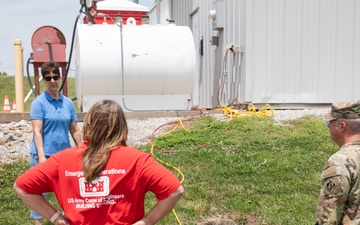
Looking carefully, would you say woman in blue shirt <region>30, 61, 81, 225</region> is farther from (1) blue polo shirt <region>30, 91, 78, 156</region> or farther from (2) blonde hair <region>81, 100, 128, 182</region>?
(2) blonde hair <region>81, 100, 128, 182</region>

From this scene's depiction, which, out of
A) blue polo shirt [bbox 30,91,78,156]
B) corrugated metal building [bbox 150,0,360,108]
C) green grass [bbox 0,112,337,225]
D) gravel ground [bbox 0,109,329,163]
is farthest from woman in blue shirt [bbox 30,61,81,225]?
corrugated metal building [bbox 150,0,360,108]

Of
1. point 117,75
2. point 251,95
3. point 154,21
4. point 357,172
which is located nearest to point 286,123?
point 251,95

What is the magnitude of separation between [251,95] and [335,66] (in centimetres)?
195

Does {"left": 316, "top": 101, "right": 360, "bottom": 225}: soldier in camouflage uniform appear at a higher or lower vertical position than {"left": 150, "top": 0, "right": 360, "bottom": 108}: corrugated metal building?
lower

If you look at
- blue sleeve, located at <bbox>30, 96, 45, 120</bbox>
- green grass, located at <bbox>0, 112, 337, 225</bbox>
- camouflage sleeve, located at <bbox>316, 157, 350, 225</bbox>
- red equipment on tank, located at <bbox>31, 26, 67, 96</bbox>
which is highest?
red equipment on tank, located at <bbox>31, 26, 67, 96</bbox>

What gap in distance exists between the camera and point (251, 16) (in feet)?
36.0

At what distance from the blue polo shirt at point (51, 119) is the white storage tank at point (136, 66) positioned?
5350 mm

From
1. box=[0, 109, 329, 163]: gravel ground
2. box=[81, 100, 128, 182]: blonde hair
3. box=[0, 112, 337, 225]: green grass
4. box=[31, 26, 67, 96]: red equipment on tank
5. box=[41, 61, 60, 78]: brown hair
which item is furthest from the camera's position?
box=[31, 26, 67, 96]: red equipment on tank

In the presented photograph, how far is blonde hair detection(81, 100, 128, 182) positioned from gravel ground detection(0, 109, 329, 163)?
575cm

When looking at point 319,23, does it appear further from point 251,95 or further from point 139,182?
point 139,182

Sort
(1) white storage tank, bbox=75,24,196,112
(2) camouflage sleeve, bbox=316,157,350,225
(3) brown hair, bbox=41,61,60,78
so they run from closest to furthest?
(2) camouflage sleeve, bbox=316,157,350,225 < (3) brown hair, bbox=41,61,60,78 < (1) white storage tank, bbox=75,24,196,112

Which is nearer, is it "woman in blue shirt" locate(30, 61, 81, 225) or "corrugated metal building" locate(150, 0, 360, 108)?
"woman in blue shirt" locate(30, 61, 81, 225)

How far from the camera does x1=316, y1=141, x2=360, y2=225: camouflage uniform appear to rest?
2652 millimetres

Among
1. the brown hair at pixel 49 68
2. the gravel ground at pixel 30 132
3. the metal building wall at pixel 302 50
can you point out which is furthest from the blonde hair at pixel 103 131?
the metal building wall at pixel 302 50
